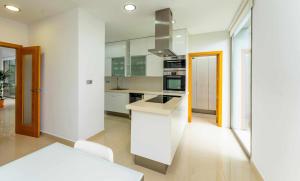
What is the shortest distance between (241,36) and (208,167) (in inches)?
114

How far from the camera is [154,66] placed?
4.02 metres

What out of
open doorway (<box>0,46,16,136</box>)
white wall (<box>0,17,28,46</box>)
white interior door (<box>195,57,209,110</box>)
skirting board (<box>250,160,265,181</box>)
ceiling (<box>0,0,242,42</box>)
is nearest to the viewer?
skirting board (<box>250,160,265,181</box>)

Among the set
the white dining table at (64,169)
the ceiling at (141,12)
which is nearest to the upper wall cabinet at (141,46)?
the ceiling at (141,12)

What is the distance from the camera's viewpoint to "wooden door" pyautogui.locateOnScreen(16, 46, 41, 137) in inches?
112

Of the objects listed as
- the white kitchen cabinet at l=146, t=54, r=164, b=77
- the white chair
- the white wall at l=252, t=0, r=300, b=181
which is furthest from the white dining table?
the white kitchen cabinet at l=146, t=54, r=164, b=77

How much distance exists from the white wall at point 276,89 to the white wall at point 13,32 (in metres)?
4.52

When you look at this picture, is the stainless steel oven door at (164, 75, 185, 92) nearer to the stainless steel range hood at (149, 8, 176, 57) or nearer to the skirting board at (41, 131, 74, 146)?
the stainless steel range hood at (149, 8, 176, 57)

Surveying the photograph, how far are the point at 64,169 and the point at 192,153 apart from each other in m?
2.07

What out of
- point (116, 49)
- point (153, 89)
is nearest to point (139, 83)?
point (153, 89)

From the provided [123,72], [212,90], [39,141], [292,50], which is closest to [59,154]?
[292,50]

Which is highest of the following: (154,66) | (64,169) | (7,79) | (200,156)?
(154,66)

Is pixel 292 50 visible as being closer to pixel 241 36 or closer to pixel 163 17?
pixel 163 17

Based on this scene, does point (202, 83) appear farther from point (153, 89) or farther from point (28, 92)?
point (28, 92)

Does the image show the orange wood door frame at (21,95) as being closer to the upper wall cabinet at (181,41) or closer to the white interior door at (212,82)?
the upper wall cabinet at (181,41)
